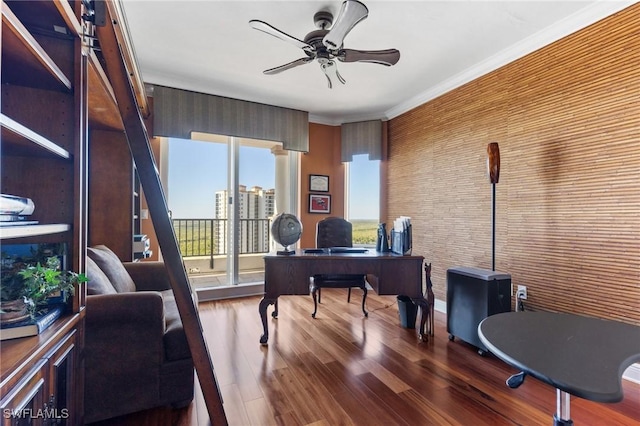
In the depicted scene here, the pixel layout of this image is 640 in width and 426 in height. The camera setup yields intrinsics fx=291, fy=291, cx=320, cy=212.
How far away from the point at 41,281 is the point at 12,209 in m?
0.27

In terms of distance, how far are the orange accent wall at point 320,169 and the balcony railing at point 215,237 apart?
0.65 m

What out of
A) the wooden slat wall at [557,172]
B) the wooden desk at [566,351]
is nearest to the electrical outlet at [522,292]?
the wooden slat wall at [557,172]

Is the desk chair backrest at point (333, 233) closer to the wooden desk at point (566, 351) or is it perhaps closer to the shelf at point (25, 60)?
the wooden desk at point (566, 351)

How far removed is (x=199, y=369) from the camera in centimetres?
142

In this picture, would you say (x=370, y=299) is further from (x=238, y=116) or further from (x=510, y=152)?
(x=238, y=116)

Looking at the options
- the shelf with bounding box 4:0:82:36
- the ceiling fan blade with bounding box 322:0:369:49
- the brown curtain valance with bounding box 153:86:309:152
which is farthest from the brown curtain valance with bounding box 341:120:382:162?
the shelf with bounding box 4:0:82:36

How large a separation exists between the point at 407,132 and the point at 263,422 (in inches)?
148

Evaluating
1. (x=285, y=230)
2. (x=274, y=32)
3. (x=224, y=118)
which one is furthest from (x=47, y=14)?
(x=224, y=118)

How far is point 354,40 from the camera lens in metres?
2.60

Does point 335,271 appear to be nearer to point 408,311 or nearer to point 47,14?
point 408,311

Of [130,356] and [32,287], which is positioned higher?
[32,287]

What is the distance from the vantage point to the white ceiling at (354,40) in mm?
2176

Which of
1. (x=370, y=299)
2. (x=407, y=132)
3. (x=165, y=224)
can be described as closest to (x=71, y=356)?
(x=165, y=224)

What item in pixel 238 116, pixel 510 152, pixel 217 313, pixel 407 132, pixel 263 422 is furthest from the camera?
pixel 407 132
